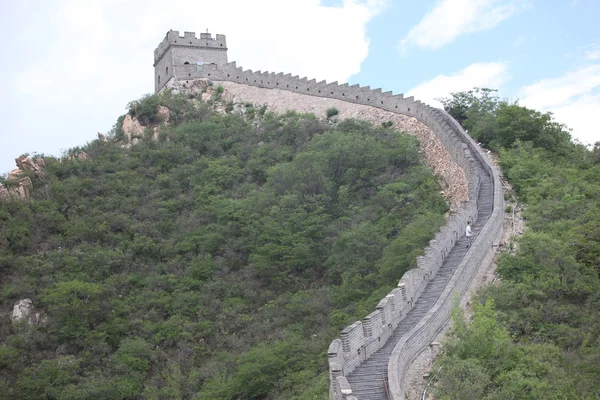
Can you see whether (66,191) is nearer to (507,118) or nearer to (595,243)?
(507,118)

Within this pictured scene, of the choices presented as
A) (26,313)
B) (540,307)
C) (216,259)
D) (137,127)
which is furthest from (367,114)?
(540,307)

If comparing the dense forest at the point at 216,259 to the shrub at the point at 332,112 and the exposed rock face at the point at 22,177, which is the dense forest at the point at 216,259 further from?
the shrub at the point at 332,112

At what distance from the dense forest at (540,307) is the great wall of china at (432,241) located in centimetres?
80

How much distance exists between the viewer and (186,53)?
47.2 meters

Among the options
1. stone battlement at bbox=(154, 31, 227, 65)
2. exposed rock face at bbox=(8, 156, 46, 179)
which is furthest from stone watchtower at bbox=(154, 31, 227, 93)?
Answer: exposed rock face at bbox=(8, 156, 46, 179)

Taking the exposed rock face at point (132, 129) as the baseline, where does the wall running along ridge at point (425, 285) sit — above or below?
below

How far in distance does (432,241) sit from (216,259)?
38.3 ft

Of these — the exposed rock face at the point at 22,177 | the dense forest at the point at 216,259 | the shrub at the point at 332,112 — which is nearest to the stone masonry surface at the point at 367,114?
the shrub at the point at 332,112

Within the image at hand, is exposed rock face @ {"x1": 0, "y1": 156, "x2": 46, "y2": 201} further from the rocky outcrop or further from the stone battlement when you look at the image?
the stone battlement

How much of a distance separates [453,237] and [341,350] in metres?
7.57

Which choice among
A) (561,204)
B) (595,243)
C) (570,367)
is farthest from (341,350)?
(561,204)

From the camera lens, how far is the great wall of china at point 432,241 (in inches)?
577

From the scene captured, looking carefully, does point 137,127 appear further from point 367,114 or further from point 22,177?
point 367,114

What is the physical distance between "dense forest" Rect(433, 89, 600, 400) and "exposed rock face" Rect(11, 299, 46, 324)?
16.9m
